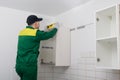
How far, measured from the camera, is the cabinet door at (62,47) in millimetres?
2916

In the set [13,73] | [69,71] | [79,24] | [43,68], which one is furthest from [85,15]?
[13,73]

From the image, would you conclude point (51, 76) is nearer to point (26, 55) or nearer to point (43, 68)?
point (43, 68)

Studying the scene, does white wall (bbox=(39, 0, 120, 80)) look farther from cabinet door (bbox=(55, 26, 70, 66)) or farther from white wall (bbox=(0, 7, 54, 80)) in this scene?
white wall (bbox=(0, 7, 54, 80))

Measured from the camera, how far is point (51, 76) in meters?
3.46

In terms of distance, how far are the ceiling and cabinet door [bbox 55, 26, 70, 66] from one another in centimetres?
36

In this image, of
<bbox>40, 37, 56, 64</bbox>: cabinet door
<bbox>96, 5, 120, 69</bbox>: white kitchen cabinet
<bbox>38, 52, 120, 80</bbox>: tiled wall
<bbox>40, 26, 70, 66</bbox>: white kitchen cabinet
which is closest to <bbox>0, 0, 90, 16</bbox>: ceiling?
<bbox>40, 26, 70, 66</bbox>: white kitchen cabinet

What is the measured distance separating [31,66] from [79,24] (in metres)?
0.98

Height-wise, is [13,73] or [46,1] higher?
[46,1]

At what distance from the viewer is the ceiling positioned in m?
2.83

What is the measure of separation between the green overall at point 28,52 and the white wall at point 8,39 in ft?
1.45

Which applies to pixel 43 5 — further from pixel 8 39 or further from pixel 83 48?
pixel 83 48

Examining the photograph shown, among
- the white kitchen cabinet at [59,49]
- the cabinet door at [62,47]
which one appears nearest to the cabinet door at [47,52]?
the white kitchen cabinet at [59,49]

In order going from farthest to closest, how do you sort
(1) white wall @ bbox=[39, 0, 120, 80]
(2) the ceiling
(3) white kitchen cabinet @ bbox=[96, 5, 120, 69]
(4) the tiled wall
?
1. (2) the ceiling
2. (1) white wall @ bbox=[39, 0, 120, 80]
3. (4) the tiled wall
4. (3) white kitchen cabinet @ bbox=[96, 5, 120, 69]

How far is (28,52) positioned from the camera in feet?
8.64
